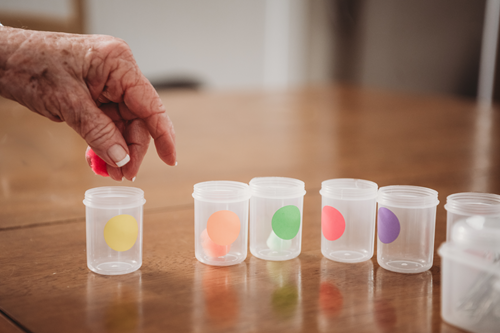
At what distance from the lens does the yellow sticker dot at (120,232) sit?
1.24m

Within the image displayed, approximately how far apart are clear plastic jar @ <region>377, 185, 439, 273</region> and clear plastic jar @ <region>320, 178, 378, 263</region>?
46 millimetres

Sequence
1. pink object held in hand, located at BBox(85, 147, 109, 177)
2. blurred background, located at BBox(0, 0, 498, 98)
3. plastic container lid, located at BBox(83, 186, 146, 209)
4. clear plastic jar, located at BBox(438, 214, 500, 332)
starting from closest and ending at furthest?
clear plastic jar, located at BBox(438, 214, 500, 332)
plastic container lid, located at BBox(83, 186, 146, 209)
pink object held in hand, located at BBox(85, 147, 109, 177)
blurred background, located at BBox(0, 0, 498, 98)

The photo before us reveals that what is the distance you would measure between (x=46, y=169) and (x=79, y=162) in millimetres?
174

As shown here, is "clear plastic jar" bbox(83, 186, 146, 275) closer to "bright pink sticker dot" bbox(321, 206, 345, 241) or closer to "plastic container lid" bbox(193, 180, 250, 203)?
"plastic container lid" bbox(193, 180, 250, 203)

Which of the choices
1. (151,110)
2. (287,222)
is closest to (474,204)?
(287,222)

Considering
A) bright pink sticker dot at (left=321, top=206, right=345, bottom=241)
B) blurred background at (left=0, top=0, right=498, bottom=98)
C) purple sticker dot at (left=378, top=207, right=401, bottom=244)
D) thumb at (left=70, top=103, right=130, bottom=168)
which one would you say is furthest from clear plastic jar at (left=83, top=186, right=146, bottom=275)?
blurred background at (left=0, top=0, right=498, bottom=98)

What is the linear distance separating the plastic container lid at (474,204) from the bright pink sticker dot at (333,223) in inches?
10.5

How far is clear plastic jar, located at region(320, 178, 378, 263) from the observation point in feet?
4.32

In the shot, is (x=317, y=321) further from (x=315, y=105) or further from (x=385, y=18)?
(x=385, y=18)

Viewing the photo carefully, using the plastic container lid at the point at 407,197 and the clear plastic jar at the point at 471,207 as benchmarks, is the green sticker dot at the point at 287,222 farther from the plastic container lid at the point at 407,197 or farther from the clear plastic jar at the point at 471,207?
the clear plastic jar at the point at 471,207

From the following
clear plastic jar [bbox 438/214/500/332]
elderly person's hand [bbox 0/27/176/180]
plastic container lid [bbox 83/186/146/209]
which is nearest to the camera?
clear plastic jar [bbox 438/214/500/332]

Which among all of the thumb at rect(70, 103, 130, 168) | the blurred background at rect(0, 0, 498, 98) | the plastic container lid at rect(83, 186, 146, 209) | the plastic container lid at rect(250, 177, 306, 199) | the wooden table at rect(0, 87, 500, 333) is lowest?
the wooden table at rect(0, 87, 500, 333)

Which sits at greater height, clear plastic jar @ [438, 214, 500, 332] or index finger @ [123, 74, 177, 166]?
index finger @ [123, 74, 177, 166]

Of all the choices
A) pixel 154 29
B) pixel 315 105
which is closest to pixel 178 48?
pixel 154 29
